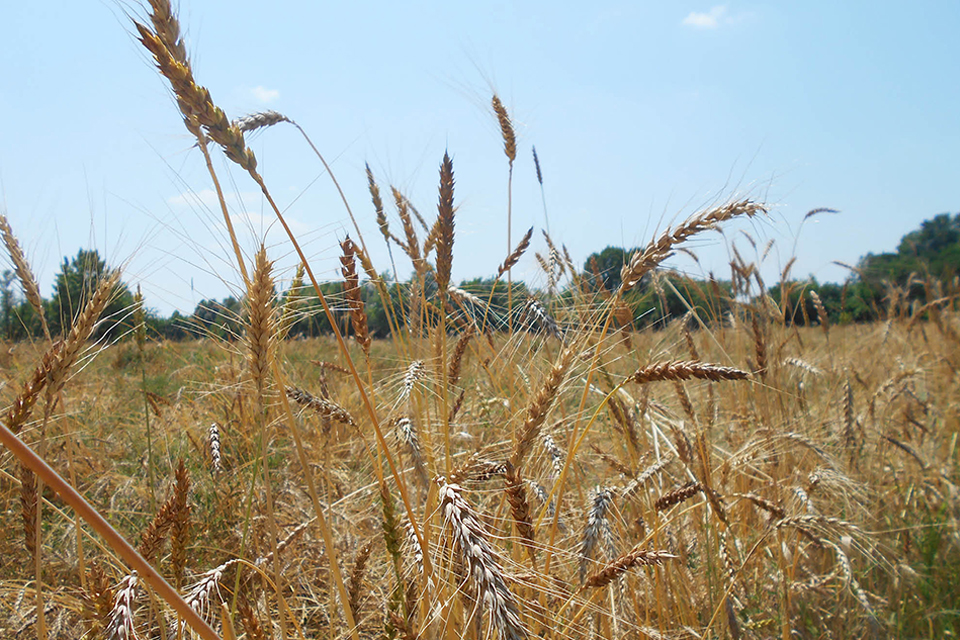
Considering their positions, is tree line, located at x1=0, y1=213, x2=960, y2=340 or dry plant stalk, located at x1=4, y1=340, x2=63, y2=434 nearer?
dry plant stalk, located at x1=4, y1=340, x2=63, y2=434

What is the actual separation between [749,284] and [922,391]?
4.10 metres

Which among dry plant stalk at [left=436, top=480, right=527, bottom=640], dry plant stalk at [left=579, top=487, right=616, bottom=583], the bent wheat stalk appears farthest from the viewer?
dry plant stalk at [left=579, top=487, right=616, bottom=583]

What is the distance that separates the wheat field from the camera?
1036mm

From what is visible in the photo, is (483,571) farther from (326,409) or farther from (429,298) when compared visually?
(429,298)

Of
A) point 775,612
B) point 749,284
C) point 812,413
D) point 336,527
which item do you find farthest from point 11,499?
point 812,413

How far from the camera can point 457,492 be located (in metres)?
0.96

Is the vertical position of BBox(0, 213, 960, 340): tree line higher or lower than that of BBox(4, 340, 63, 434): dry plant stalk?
higher

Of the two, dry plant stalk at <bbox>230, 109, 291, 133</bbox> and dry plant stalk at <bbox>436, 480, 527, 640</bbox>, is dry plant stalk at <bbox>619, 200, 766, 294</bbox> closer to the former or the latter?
dry plant stalk at <bbox>436, 480, 527, 640</bbox>

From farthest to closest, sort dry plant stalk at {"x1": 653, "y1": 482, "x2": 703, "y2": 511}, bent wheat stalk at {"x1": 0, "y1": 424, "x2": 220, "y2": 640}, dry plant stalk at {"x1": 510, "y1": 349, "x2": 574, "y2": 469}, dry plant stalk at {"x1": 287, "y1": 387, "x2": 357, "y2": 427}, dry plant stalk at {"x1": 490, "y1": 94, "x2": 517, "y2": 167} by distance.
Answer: dry plant stalk at {"x1": 490, "y1": 94, "x2": 517, "y2": 167}, dry plant stalk at {"x1": 653, "y1": 482, "x2": 703, "y2": 511}, dry plant stalk at {"x1": 287, "y1": 387, "x2": 357, "y2": 427}, dry plant stalk at {"x1": 510, "y1": 349, "x2": 574, "y2": 469}, bent wheat stalk at {"x1": 0, "y1": 424, "x2": 220, "y2": 640}

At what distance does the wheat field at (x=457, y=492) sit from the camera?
104cm

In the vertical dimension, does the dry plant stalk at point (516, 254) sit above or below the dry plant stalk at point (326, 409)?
above

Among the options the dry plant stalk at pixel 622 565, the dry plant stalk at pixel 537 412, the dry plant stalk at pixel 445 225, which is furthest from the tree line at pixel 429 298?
the dry plant stalk at pixel 622 565

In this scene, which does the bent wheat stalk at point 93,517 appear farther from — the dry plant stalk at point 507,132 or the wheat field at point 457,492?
the dry plant stalk at point 507,132

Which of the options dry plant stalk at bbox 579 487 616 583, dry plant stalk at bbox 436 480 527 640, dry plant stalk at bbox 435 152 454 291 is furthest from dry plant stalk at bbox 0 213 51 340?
dry plant stalk at bbox 579 487 616 583
